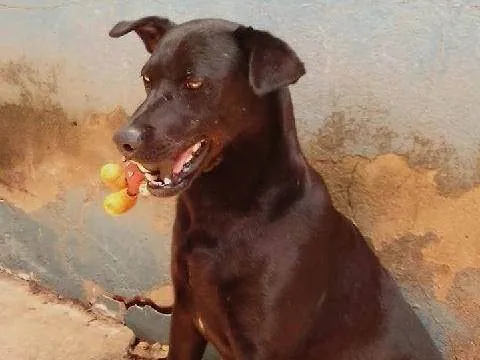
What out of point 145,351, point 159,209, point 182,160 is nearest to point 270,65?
point 182,160

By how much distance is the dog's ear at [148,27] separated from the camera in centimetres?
184

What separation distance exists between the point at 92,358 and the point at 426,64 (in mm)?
1309

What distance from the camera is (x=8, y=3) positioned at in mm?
2559

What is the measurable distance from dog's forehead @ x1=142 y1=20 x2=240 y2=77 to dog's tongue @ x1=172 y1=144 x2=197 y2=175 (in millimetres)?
156

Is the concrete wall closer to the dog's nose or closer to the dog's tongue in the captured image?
the dog's tongue

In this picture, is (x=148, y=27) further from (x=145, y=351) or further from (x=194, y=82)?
(x=145, y=351)

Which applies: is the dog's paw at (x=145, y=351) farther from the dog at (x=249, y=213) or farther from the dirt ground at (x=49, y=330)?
the dog at (x=249, y=213)

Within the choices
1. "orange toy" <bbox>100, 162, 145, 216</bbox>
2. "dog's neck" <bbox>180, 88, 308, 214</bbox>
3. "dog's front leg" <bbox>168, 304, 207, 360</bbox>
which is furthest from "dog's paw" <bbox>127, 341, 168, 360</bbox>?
"dog's neck" <bbox>180, 88, 308, 214</bbox>

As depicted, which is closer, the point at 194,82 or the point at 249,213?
the point at 194,82

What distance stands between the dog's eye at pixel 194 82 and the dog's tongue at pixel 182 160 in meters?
0.12

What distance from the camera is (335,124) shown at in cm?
219

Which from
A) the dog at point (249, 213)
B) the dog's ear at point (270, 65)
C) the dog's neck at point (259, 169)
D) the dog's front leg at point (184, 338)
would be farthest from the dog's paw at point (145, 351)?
the dog's ear at point (270, 65)

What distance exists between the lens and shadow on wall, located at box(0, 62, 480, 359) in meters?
2.15

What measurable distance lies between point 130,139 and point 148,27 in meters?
0.39
